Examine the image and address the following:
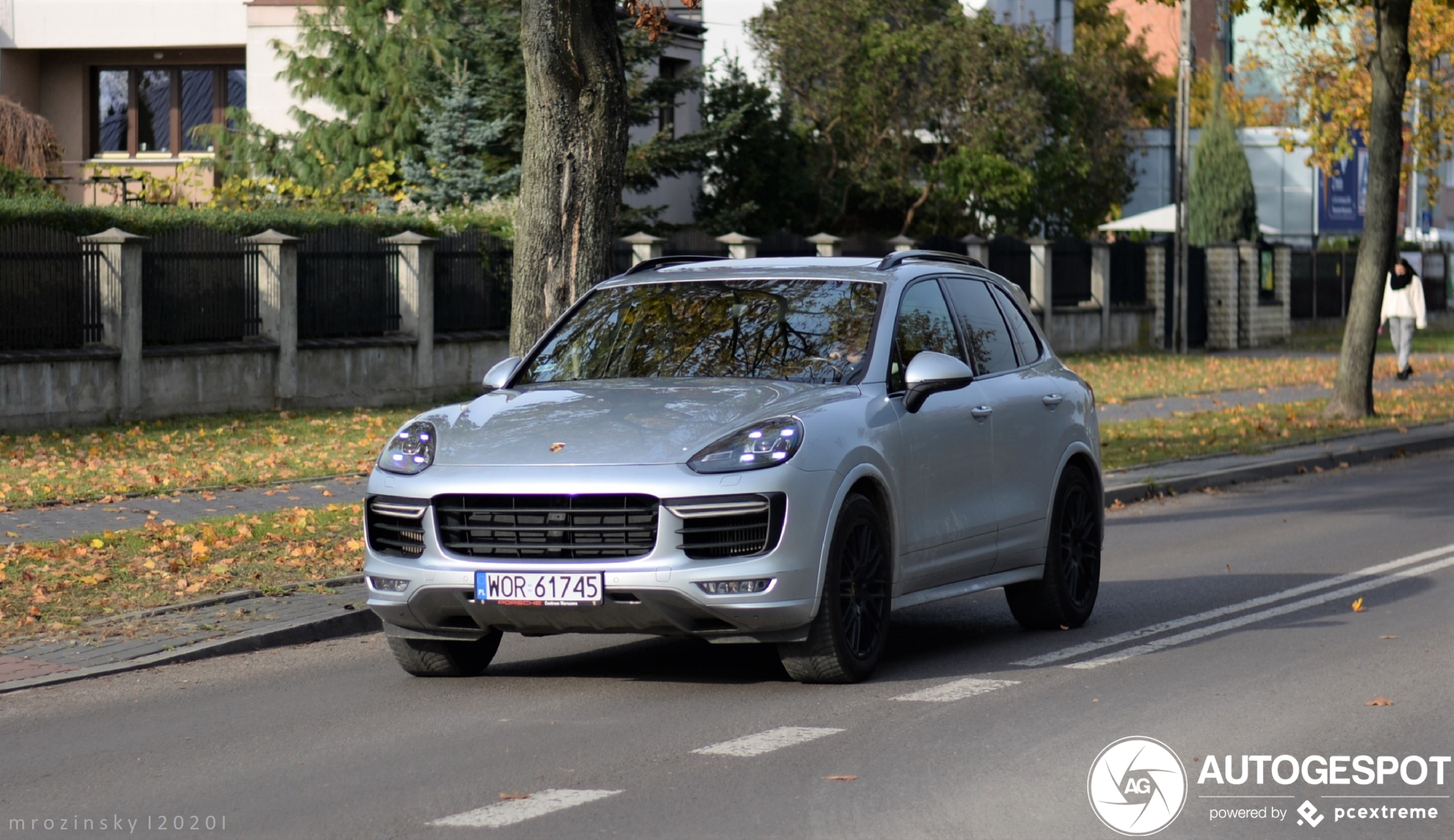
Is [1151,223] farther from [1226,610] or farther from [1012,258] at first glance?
[1226,610]

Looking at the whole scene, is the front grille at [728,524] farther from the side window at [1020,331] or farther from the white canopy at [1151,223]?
the white canopy at [1151,223]

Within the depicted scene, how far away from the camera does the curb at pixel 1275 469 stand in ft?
54.0

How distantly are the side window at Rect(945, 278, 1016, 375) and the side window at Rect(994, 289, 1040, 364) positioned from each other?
7cm

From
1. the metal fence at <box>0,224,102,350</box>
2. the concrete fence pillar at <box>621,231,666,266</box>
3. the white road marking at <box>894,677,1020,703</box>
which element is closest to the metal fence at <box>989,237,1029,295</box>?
the concrete fence pillar at <box>621,231,666,266</box>

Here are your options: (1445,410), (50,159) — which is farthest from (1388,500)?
(50,159)

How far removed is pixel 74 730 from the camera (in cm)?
745

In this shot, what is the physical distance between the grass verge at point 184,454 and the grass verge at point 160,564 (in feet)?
6.79

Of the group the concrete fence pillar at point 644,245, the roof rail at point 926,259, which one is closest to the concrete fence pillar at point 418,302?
the concrete fence pillar at point 644,245

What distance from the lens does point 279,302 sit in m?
22.6

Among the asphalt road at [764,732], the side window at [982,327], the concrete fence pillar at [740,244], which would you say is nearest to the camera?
the asphalt road at [764,732]

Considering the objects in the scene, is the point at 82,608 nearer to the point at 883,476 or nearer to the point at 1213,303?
the point at 883,476

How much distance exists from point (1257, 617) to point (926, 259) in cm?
253

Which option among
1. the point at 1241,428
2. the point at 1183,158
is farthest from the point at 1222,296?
the point at 1241,428

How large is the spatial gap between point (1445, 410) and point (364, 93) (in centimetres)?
1950
